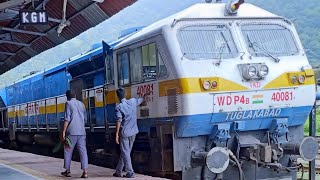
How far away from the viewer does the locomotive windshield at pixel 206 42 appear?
748 centimetres

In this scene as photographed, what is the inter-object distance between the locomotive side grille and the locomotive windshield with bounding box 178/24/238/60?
0.63 metres

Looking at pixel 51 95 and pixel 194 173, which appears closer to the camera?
pixel 194 173

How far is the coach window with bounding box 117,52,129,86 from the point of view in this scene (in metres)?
8.53

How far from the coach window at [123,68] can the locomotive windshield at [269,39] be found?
7.11 ft

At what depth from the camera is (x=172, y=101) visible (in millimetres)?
7266

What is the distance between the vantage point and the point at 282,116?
25.4 ft

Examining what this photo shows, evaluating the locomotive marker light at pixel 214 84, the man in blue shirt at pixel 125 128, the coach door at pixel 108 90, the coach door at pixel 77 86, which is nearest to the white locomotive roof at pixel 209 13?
the coach door at pixel 108 90

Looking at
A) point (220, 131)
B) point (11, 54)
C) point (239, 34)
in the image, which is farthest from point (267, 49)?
point (11, 54)

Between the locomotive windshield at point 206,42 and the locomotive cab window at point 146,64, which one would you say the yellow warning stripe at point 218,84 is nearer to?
the locomotive cab window at point 146,64

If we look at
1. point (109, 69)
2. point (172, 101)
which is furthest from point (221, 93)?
point (109, 69)

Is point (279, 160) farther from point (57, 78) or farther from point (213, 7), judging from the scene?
point (57, 78)

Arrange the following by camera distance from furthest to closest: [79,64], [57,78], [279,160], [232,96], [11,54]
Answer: [11,54], [57,78], [79,64], [279,160], [232,96]

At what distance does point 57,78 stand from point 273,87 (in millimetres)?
7839

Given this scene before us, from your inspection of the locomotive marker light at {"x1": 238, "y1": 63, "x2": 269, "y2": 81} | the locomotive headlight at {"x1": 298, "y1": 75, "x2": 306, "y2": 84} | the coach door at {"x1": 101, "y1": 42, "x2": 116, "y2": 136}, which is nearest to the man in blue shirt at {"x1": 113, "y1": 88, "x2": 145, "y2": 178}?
the coach door at {"x1": 101, "y1": 42, "x2": 116, "y2": 136}
